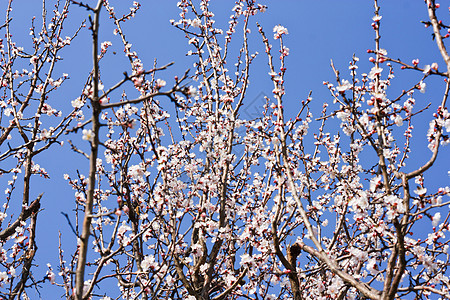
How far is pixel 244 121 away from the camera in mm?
6125

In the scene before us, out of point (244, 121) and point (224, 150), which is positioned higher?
point (244, 121)

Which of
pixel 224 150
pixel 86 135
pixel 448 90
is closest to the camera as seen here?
pixel 86 135

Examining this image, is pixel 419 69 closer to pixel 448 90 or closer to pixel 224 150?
pixel 448 90

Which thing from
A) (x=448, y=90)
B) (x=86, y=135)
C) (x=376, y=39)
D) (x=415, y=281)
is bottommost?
(x=415, y=281)

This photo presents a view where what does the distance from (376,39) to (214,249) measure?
3337mm

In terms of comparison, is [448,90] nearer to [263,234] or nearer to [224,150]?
[263,234]

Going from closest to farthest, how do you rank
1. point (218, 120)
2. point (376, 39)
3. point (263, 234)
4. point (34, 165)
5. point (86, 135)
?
point (86, 135)
point (376, 39)
point (263, 234)
point (218, 120)
point (34, 165)

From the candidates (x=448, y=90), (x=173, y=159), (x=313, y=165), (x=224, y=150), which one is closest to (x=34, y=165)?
(x=173, y=159)

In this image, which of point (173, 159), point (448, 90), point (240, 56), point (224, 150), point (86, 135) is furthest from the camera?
point (240, 56)

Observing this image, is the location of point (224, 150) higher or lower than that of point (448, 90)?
higher

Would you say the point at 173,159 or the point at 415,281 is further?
the point at 173,159

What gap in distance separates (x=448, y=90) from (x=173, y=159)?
10.7 feet

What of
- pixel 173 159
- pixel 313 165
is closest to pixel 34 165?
pixel 173 159

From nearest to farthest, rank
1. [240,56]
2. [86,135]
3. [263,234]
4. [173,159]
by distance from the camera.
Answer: [86,135] < [263,234] < [173,159] < [240,56]
